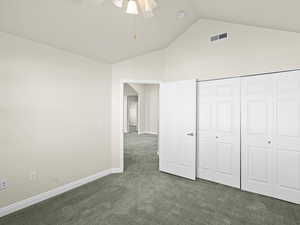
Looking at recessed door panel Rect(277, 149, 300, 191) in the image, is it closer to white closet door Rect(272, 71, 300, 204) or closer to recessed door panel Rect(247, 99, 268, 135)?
white closet door Rect(272, 71, 300, 204)

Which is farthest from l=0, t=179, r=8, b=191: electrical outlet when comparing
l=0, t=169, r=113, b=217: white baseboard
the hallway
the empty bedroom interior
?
the hallway

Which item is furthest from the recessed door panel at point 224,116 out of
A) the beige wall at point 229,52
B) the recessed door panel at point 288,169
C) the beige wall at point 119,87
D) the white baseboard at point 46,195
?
the white baseboard at point 46,195

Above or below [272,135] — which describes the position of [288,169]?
below

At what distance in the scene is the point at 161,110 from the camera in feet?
12.3

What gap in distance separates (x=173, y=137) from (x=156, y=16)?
240cm

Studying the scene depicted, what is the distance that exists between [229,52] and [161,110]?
1806mm

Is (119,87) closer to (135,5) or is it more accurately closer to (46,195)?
(135,5)

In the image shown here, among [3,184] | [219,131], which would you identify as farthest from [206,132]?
[3,184]

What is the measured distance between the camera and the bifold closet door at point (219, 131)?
2975 mm

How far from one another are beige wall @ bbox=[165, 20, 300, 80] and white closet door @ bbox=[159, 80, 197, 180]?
14.6 inches

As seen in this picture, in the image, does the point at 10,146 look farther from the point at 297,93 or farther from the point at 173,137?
the point at 297,93

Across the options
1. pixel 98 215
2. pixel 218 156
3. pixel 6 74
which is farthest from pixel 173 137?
pixel 6 74

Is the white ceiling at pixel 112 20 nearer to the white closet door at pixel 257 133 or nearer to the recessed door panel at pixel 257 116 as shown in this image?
the white closet door at pixel 257 133

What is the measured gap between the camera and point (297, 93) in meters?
2.45
